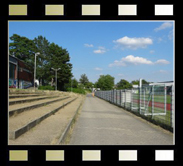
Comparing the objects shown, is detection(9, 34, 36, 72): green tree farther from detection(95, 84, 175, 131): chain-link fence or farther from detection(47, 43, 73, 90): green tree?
detection(95, 84, 175, 131): chain-link fence

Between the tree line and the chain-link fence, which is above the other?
the tree line

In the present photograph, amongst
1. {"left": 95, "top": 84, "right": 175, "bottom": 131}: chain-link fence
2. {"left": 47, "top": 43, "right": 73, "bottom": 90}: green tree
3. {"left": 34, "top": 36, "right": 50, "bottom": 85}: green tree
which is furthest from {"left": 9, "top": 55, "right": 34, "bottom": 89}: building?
{"left": 95, "top": 84, "right": 175, "bottom": 131}: chain-link fence

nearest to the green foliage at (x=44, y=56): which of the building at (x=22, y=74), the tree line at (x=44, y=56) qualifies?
the tree line at (x=44, y=56)

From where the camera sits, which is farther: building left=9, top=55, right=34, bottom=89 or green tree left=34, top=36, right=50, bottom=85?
green tree left=34, top=36, right=50, bottom=85

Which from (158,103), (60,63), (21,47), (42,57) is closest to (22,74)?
(42,57)

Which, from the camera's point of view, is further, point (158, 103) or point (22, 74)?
point (22, 74)

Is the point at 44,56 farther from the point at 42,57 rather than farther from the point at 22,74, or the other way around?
the point at 22,74

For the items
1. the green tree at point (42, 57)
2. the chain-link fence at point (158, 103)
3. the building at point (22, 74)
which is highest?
the green tree at point (42, 57)

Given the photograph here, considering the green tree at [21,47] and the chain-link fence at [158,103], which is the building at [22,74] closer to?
the green tree at [21,47]

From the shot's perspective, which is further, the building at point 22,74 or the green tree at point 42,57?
the green tree at point 42,57

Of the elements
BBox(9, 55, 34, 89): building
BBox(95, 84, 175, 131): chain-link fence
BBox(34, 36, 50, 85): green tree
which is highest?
BBox(34, 36, 50, 85): green tree

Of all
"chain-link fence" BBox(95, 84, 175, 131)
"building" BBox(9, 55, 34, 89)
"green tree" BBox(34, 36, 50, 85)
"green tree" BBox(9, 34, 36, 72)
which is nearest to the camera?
"chain-link fence" BBox(95, 84, 175, 131)
